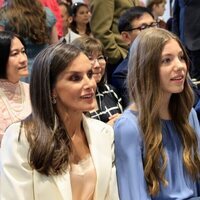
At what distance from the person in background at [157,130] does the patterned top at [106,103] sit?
0.46 m

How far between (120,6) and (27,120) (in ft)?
5.53

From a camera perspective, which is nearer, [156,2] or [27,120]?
[27,120]

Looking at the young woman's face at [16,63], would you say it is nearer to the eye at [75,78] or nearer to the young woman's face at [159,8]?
the eye at [75,78]

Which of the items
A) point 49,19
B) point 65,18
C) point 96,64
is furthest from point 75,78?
point 65,18

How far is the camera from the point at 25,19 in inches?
105

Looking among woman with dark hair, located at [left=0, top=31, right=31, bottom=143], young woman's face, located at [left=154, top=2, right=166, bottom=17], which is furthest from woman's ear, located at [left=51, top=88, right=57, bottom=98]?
young woman's face, located at [left=154, top=2, right=166, bottom=17]

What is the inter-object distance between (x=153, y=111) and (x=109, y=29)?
1.45 metres

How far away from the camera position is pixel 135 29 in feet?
8.71

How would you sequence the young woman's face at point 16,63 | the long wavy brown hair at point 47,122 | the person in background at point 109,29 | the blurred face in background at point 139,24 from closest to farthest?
the long wavy brown hair at point 47,122 → the young woman's face at point 16,63 → the blurred face in background at point 139,24 → the person in background at point 109,29

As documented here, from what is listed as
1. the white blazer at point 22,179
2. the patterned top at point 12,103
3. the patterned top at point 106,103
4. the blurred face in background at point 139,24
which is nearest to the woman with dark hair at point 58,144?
the white blazer at point 22,179

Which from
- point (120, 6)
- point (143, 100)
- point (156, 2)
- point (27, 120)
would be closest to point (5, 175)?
point (27, 120)

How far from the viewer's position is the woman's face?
86.2 inches

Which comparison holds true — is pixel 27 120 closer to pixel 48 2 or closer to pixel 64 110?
pixel 64 110

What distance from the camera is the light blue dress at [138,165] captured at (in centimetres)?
162
